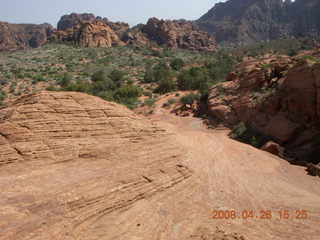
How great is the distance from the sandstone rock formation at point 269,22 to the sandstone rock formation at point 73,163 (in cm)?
13155

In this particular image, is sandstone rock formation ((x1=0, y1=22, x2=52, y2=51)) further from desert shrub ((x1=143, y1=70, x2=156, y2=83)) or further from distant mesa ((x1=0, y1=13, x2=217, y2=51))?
desert shrub ((x1=143, y1=70, x2=156, y2=83))

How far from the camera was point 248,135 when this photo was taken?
15867 millimetres

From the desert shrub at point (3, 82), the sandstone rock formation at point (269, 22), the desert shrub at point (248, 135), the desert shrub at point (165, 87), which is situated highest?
the sandstone rock formation at point (269, 22)

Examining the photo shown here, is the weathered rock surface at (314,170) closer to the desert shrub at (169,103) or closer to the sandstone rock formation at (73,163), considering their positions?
the sandstone rock formation at (73,163)

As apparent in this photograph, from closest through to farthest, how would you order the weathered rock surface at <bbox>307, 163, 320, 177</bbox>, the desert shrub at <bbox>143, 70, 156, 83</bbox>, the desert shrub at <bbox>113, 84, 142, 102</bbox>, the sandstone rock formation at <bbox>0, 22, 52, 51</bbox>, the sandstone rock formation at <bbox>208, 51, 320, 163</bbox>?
the weathered rock surface at <bbox>307, 163, 320, 177</bbox>
the sandstone rock formation at <bbox>208, 51, 320, 163</bbox>
the desert shrub at <bbox>113, 84, 142, 102</bbox>
the desert shrub at <bbox>143, 70, 156, 83</bbox>
the sandstone rock formation at <bbox>0, 22, 52, 51</bbox>

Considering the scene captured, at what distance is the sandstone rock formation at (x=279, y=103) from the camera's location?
13641 mm

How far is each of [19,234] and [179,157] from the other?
19.4 feet

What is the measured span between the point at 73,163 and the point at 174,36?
85.5 metres

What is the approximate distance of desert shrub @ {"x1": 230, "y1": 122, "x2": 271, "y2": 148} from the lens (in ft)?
48.4

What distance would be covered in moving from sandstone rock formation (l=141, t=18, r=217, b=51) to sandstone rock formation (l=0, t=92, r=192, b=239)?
77.1m

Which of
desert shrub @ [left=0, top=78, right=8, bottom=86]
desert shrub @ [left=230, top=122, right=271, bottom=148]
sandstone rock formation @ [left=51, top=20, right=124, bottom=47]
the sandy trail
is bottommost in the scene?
desert shrub @ [left=230, top=122, right=271, bottom=148]

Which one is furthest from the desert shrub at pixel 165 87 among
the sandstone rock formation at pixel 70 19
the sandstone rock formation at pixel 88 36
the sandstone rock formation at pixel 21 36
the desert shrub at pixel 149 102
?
the sandstone rock formation at pixel 70 19

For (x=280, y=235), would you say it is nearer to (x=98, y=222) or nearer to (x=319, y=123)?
(x=98, y=222)

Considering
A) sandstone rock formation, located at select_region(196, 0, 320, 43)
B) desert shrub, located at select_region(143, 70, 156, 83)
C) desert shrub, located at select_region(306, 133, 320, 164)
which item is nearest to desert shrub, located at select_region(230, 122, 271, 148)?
desert shrub, located at select_region(306, 133, 320, 164)
